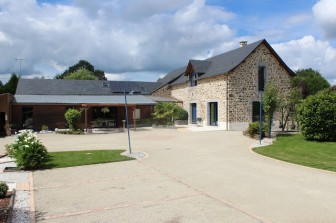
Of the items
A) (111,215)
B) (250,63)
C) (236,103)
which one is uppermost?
(250,63)

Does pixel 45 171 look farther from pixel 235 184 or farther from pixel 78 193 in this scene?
pixel 235 184

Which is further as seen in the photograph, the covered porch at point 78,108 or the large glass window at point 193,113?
the large glass window at point 193,113

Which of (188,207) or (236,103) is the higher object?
(236,103)

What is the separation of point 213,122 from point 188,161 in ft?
57.0

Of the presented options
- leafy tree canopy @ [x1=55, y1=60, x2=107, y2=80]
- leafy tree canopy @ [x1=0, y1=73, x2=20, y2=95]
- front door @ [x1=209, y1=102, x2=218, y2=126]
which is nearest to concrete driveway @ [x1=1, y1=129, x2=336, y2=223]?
front door @ [x1=209, y1=102, x2=218, y2=126]

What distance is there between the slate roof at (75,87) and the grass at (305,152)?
2349cm

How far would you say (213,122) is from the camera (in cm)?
2902

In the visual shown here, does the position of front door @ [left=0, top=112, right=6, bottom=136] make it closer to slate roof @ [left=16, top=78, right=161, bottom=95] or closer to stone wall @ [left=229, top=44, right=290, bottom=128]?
slate roof @ [left=16, top=78, right=161, bottom=95]

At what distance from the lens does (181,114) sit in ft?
106

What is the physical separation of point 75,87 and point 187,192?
2982 centimetres

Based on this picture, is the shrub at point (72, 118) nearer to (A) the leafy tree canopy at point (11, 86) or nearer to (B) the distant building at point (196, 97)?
(B) the distant building at point (196, 97)

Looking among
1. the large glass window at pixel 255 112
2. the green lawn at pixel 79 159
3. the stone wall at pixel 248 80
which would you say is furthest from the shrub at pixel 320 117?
the large glass window at pixel 255 112

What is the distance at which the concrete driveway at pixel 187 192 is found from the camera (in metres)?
6.04

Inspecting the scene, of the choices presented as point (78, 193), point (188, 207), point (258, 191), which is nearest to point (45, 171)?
point (78, 193)
